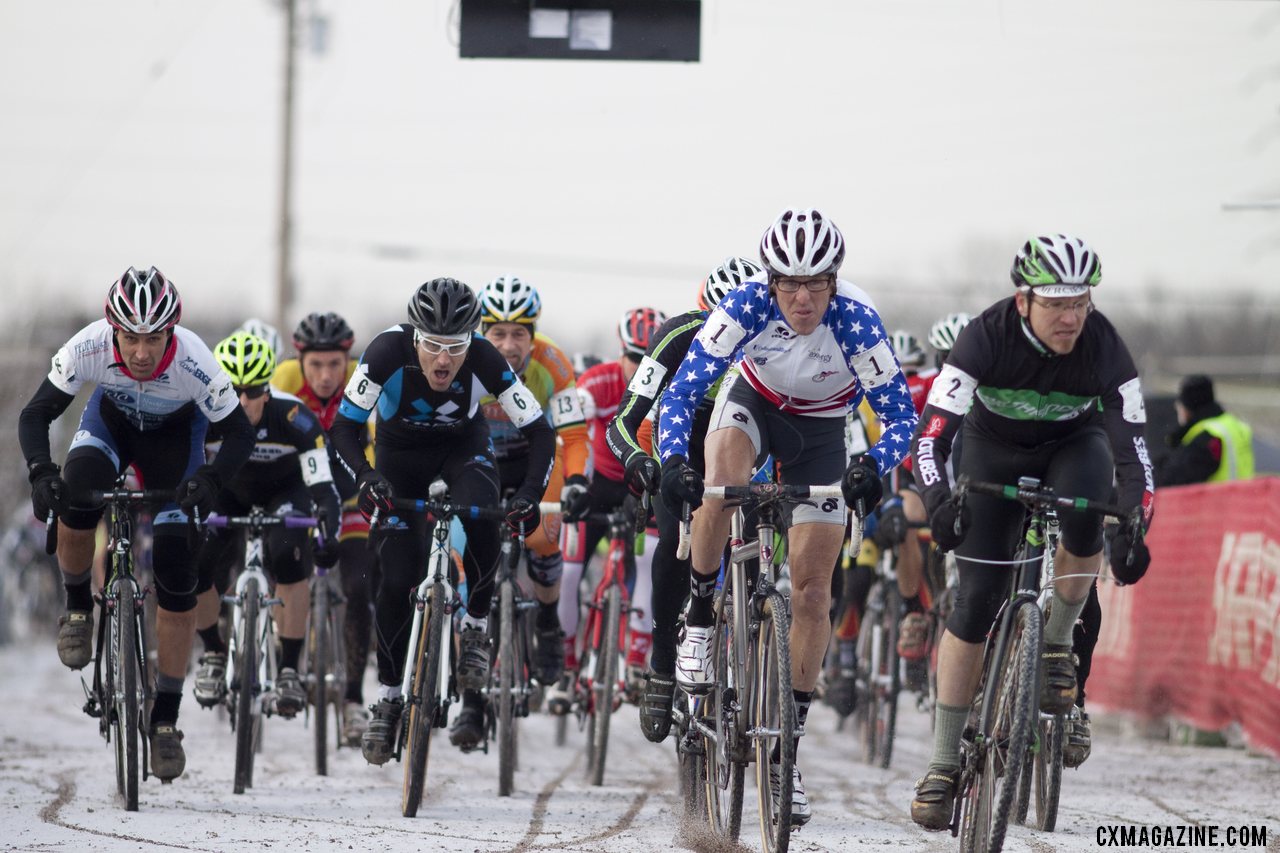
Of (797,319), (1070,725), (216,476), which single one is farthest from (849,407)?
(216,476)

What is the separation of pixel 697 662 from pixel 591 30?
23.7ft

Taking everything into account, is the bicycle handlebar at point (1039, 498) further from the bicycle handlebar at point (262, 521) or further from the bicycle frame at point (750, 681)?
the bicycle handlebar at point (262, 521)

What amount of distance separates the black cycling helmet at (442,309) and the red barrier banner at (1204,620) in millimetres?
5528

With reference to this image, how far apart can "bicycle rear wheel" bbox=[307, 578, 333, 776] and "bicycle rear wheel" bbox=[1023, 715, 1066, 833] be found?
4.22 m

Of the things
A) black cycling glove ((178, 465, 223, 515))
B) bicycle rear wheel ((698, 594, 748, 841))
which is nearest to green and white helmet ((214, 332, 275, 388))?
black cycling glove ((178, 465, 223, 515))

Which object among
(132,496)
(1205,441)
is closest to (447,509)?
(132,496)

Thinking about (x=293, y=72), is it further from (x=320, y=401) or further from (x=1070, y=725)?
(x=1070, y=725)

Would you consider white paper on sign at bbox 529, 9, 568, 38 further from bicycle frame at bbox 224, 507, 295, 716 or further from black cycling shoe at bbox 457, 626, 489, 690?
black cycling shoe at bbox 457, 626, 489, 690

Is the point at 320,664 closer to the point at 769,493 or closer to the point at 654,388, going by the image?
the point at 654,388

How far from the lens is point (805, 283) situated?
698 centimetres

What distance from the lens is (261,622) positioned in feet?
31.9

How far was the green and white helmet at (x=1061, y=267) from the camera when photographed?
652 cm

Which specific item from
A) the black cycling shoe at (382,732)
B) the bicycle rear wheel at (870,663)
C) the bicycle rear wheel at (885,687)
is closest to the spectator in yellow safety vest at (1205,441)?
the bicycle rear wheel at (870,663)

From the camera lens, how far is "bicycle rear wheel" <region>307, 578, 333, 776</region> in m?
10.0
